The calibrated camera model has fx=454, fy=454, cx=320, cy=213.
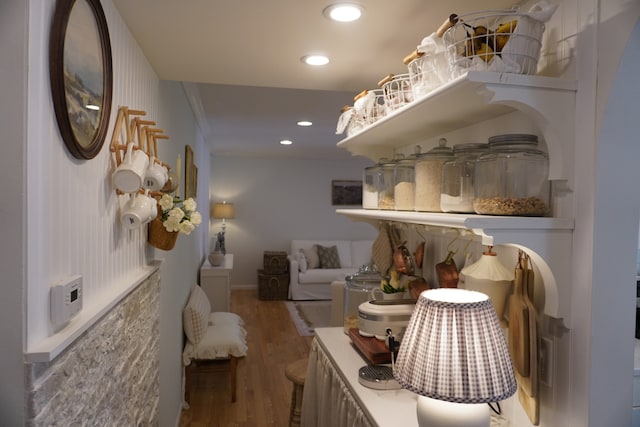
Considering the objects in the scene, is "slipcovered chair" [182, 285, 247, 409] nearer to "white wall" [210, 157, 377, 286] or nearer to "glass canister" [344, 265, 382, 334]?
"glass canister" [344, 265, 382, 334]

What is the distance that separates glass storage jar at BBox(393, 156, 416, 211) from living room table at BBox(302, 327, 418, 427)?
684 millimetres

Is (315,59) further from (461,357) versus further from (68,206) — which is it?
(461,357)

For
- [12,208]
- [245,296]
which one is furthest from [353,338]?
[245,296]

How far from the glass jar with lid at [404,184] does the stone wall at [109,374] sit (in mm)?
1045

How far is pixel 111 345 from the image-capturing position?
1.40m

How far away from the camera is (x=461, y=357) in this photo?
1.11m

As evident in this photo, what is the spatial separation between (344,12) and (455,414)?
1.24 m

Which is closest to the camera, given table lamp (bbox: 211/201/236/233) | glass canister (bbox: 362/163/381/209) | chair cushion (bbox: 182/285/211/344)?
glass canister (bbox: 362/163/381/209)

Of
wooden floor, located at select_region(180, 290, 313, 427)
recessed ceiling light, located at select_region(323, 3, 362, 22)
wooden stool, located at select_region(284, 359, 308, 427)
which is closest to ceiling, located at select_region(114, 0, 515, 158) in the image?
recessed ceiling light, located at select_region(323, 3, 362, 22)

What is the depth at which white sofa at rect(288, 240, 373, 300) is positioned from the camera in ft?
23.5

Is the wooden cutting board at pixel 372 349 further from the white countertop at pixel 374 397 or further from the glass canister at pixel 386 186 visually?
the glass canister at pixel 386 186

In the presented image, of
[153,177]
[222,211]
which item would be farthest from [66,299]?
[222,211]

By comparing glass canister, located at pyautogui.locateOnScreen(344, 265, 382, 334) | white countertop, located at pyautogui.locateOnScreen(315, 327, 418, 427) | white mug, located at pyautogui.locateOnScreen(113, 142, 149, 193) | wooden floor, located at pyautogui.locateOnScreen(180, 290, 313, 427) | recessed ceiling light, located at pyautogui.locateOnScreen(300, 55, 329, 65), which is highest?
recessed ceiling light, located at pyautogui.locateOnScreen(300, 55, 329, 65)

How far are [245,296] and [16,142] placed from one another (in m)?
6.77
